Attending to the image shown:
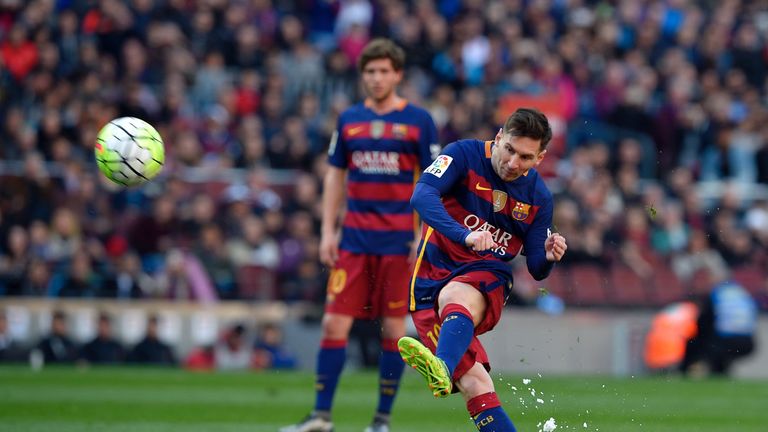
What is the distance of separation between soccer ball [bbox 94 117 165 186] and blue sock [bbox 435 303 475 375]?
2.57 metres

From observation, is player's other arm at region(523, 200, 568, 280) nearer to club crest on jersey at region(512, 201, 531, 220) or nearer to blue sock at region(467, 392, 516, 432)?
club crest on jersey at region(512, 201, 531, 220)

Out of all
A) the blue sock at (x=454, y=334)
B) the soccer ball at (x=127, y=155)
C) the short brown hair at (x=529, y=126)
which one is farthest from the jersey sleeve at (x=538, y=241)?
the soccer ball at (x=127, y=155)

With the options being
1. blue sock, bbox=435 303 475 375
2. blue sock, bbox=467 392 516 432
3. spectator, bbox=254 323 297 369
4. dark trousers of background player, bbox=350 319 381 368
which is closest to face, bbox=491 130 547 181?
blue sock, bbox=435 303 475 375

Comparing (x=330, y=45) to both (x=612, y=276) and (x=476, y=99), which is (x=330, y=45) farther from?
(x=612, y=276)

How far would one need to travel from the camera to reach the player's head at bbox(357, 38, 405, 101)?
9.16 m

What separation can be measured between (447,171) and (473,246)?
64cm

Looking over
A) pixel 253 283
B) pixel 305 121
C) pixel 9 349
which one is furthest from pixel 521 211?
pixel 305 121

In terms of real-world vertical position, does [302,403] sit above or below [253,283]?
below

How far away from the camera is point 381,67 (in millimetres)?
9195

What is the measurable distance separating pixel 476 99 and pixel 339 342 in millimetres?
11322

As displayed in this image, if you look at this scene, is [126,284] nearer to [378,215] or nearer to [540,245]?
[378,215]

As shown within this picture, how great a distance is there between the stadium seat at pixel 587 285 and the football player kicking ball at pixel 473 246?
10.6 m

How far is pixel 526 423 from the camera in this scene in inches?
401

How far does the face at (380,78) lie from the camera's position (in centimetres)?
919
